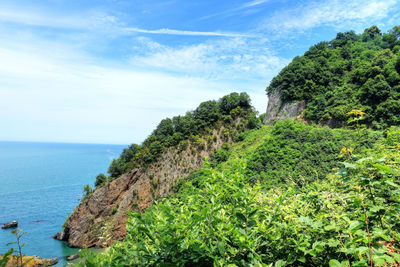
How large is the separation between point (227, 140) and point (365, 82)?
17.3 metres

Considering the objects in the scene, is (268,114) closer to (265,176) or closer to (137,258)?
(265,176)

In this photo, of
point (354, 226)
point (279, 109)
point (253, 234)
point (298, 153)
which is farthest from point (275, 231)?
point (279, 109)

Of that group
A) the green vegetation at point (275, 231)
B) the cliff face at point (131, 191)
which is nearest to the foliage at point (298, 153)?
the cliff face at point (131, 191)

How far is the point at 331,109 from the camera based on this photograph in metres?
24.4

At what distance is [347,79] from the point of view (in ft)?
92.4

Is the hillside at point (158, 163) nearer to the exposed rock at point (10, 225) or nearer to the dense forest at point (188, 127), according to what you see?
the dense forest at point (188, 127)

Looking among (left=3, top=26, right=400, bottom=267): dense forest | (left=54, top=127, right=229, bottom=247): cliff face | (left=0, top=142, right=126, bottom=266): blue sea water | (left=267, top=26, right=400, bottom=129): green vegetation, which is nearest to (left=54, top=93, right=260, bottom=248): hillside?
(left=54, top=127, right=229, bottom=247): cliff face

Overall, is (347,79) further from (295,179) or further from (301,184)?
(301,184)

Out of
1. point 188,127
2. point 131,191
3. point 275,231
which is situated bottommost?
point 131,191

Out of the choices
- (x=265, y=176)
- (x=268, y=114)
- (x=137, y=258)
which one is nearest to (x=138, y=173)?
(x=265, y=176)

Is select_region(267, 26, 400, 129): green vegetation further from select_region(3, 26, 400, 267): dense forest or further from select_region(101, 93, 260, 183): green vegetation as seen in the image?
select_region(101, 93, 260, 183): green vegetation

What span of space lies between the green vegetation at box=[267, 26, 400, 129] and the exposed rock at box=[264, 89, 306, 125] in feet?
3.04

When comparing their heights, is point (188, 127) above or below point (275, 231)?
above

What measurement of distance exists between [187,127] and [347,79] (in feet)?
72.3
